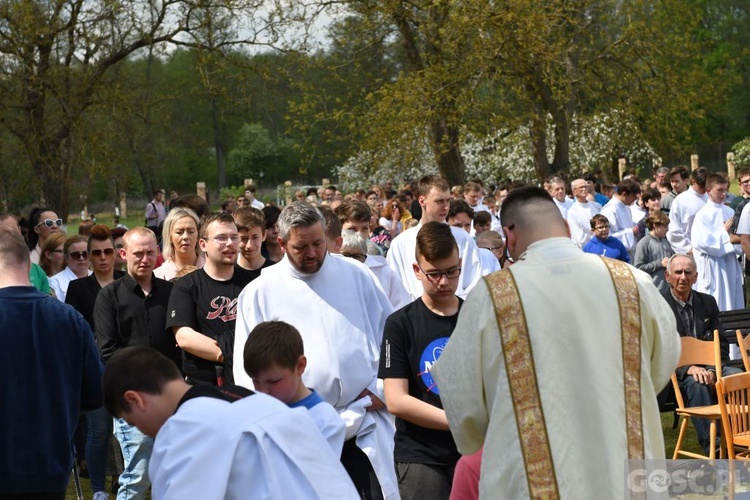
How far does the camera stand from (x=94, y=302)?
804 centimetres

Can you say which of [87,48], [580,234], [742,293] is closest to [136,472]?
[742,293]

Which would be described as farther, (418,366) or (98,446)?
(98,446)

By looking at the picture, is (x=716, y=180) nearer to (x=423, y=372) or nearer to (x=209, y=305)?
(x=209, y=305)

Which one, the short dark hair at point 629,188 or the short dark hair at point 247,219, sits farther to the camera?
the short dark hair at point 629,188

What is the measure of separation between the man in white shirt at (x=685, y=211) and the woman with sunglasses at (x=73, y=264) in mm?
7526

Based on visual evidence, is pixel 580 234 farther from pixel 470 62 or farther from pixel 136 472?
pixel 136 472

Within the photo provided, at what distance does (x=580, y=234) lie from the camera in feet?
52.5

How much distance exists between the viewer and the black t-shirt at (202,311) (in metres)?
6.70

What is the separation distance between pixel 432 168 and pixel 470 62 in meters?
22.9

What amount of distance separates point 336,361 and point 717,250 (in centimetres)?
874

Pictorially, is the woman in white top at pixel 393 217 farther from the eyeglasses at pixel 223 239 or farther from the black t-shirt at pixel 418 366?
the black t-shirt at pixel 418 366

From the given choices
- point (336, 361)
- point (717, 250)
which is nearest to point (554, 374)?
point (336, 361)

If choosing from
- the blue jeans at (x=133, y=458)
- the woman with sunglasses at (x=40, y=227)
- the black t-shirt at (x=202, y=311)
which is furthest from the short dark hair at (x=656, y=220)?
the blue jeans at (x=133, y=458)

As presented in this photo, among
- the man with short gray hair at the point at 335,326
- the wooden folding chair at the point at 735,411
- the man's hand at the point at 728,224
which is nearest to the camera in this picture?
the man with short gray hair at the point at 335,326
